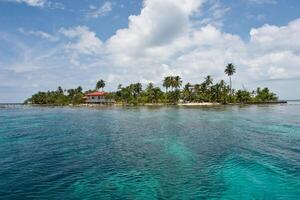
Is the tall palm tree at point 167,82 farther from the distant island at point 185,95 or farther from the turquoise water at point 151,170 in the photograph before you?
the turquoise water at point 151,170

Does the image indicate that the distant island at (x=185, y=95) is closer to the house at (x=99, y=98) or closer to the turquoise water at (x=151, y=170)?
the house at (x=99, y=98)

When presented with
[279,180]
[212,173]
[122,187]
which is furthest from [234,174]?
[122,187]

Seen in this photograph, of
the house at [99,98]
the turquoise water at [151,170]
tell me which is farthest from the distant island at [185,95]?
the turquoise water at [151,170]

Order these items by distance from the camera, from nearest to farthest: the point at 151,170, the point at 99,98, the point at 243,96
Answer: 1. the point at 151,170
2. the point at 243,96
3. the point at 99,98

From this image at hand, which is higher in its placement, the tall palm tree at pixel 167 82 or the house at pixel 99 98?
the tall palm tree at pixel 167 82

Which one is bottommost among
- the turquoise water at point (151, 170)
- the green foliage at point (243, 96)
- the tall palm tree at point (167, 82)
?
the turquoise water at point (151, 170)

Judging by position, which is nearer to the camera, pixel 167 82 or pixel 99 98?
pixel 167 82

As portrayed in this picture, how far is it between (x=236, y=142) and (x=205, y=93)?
141 m

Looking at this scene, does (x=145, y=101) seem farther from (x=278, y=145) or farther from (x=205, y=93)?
(x=278, y=145)

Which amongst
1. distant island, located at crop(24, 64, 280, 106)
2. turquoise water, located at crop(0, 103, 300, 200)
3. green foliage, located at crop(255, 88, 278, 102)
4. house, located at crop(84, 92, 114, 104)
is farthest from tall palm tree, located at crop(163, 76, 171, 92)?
turquoise water, located at crop(0, 103, 300, 200)

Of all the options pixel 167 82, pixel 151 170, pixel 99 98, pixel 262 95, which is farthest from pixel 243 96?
pixel 151 170

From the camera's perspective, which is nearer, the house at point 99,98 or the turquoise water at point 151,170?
the turquoise water at point 151,170

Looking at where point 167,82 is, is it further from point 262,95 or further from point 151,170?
point 151,170

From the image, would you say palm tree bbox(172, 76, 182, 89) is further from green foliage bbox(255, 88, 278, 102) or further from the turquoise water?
the turquoise water
